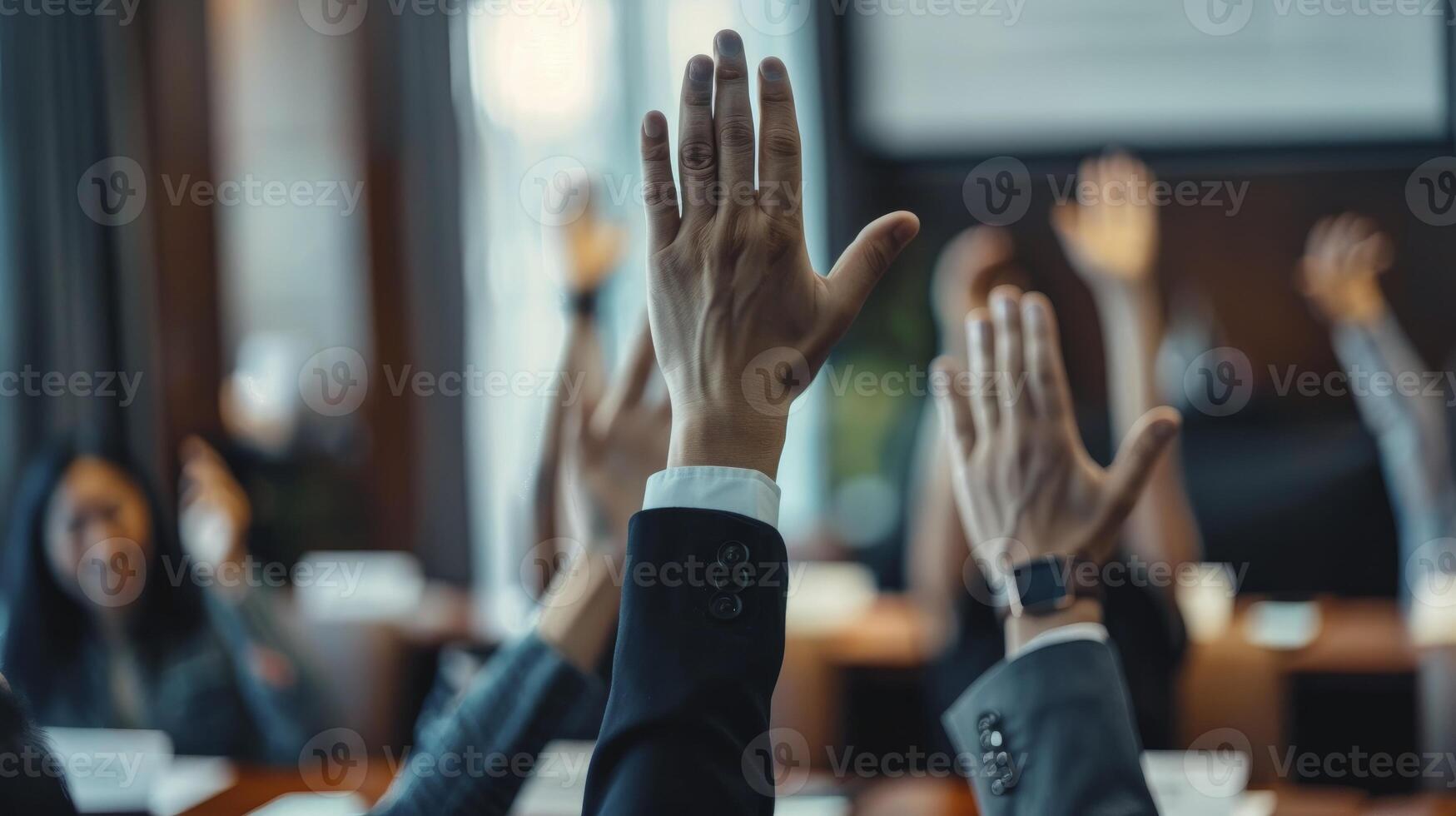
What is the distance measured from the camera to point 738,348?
2.46 ft

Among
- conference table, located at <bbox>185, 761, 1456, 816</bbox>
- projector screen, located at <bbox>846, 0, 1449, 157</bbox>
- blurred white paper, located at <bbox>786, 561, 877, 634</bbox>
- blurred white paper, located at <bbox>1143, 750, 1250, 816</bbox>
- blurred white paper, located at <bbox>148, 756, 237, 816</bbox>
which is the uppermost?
projector screen, located at <bbox>846, 0, 1449, 157</bbox>

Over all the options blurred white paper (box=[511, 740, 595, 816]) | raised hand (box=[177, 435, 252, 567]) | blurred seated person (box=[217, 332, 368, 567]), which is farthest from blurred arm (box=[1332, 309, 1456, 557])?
blurred seated person (box=[217, 332, 368, 567])

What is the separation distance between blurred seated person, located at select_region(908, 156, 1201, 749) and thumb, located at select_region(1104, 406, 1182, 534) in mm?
750

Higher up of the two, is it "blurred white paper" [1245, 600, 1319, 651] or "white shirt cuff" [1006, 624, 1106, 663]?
"white shirt cuff" [1006, 624, 1106, 663]

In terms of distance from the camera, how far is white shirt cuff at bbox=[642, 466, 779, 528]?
731mm

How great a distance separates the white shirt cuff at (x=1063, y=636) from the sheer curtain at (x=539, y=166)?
136 inches

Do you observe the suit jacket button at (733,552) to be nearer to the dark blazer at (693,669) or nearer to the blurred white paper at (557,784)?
the dark blazer at (693,669)

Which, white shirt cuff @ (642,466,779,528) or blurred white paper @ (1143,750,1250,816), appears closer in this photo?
white shirt cuff @ (642,466,779,528)

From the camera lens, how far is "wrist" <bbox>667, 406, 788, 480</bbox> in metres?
0.74

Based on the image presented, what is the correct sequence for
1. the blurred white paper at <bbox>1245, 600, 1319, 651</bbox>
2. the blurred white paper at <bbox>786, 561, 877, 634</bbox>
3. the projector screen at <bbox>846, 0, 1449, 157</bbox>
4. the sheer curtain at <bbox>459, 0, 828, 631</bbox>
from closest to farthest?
the blurred white paper at <bbox>1245, 600, 1319, 651</bbox>
the blurred white paper at <bbox>786, 561, 877, 634</bbox>
the projector screen at <bbox>846, 0, 1449, 157</bbox>
the sheer curtain at <bbox>459, 0, 828, 631</bbox>

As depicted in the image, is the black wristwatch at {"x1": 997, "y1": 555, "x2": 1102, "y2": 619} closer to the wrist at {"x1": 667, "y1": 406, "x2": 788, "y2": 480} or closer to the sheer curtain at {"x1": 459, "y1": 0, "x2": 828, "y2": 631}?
the wrist at {"x1": 667, "y1": 406, "x2": 788, "y2": 480}

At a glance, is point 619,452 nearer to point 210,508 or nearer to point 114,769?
point 114,769

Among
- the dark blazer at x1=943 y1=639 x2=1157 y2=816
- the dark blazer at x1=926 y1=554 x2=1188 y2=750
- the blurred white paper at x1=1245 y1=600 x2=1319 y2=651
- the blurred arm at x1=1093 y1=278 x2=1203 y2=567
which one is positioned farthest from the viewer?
the blurred white paper at x1=1245 y1=600 x2=1319 y2=651

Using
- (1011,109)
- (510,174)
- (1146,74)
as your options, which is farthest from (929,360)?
(510,174)
